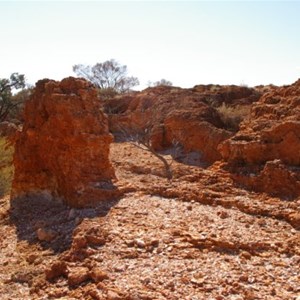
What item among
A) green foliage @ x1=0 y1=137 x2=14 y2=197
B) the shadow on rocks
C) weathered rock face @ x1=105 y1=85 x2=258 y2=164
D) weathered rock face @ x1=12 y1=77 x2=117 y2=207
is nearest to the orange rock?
the shadow on rocks

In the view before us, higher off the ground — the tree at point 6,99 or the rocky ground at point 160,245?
the tree at point 6,99

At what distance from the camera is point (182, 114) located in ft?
47.7

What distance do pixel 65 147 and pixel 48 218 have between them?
5.17 feet

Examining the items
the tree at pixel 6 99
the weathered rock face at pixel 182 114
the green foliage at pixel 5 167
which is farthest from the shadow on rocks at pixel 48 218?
the tree at pixel 6 99

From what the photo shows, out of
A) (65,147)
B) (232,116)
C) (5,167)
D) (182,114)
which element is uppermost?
(182,114)

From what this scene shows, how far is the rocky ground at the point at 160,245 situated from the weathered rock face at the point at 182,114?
11.9ft

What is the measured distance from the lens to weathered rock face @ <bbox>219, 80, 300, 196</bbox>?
8492mm

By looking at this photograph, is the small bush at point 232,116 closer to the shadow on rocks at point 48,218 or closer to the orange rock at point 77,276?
the shadow on rocks at point 48,218

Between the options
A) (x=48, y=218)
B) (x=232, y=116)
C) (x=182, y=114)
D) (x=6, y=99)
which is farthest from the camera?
(x=6, y=99)

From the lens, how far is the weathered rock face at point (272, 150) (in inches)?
334

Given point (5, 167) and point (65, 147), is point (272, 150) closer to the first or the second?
point (65, 147)

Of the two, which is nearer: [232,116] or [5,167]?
[232,116]

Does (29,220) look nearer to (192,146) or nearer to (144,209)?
(144,209)

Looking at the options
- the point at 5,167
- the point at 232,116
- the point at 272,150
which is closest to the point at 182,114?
the point at 232,116
